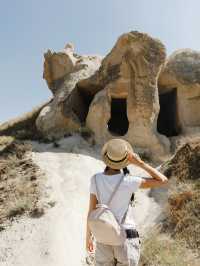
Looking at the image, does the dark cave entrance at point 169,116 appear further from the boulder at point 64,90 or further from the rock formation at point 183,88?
the boulder at point 64,90

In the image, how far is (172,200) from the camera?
8062mm

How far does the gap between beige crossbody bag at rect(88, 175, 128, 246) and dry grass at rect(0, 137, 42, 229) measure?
18.9ft

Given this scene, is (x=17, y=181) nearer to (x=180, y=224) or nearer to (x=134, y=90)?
(x=180, y=224)

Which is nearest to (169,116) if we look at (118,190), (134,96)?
(134,96)

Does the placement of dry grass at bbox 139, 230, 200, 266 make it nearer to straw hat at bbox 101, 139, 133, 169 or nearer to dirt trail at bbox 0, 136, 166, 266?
dirt trail at bbox 0, 136, 166, 266

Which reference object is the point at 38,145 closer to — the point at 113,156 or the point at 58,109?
the point at 58,109

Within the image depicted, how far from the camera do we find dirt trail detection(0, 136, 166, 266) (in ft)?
23.1

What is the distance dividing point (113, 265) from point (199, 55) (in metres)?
15.4

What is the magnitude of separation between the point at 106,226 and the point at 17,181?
304 inches

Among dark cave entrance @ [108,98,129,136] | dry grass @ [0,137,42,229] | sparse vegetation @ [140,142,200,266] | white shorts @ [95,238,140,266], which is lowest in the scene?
dark cave entrance @ [108,98,129,136]

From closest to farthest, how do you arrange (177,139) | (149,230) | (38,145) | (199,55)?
(149,230) < (38,145) < (177,139) < (199,55)

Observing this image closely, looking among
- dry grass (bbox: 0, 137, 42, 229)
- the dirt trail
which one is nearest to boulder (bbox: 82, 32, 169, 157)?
the dirt trail

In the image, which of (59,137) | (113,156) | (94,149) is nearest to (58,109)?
(59,137)

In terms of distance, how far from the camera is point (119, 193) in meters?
3.24
